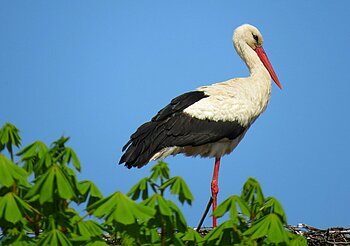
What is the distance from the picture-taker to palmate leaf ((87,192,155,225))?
337cm

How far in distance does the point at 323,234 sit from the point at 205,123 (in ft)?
7.22

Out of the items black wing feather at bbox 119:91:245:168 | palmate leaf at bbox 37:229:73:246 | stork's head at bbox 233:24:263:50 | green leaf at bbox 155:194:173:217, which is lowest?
palmate leaf at bbox 37:229:73:246

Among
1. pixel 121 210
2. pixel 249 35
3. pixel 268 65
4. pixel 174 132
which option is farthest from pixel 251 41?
pixel 121 210

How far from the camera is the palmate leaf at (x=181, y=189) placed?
13.0ft

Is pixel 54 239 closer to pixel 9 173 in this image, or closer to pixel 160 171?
pixel 9 173

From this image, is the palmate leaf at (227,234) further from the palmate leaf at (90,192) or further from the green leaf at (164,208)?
the palmate leaf at (90,192)

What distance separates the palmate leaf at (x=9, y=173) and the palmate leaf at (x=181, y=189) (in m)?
0.78

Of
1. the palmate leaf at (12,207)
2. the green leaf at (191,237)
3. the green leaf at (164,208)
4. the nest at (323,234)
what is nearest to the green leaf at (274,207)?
the green leaf at (191,237)

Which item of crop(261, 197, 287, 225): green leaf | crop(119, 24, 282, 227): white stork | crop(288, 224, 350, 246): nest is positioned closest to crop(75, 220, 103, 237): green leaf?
crop(261, 197, 287, 225): green leaf

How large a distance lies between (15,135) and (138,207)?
3.60 feet

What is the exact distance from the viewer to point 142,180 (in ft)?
13.4

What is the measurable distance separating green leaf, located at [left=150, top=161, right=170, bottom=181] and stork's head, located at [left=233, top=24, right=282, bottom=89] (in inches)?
253

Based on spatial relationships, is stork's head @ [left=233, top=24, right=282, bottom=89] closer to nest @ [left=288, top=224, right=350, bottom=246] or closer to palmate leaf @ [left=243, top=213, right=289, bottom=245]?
nest @ [left=288, top=224, right=350, bottom=246]

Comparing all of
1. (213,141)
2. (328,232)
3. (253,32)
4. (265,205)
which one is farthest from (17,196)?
(253,32)
